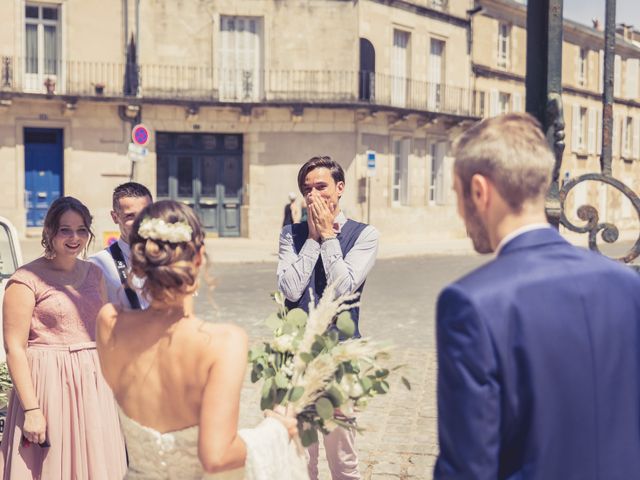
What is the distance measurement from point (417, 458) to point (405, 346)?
14.6ft

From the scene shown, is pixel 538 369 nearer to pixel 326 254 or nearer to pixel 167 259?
pixel 167 259

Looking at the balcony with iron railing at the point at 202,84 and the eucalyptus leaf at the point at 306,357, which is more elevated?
the balcony with iron railing at the point at 202,84

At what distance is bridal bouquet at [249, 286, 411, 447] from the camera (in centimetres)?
297

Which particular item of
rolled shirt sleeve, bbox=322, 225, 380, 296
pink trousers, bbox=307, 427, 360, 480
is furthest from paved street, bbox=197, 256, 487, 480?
pink trousers, bbox=307, 427, 360, 480

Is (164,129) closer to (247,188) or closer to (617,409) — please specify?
(247,188)

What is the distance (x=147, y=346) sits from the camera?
9.15ft

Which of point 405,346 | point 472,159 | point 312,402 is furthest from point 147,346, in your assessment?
point 405,346

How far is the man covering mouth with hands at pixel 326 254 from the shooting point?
4.46 meters

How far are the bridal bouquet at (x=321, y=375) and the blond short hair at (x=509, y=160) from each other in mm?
791

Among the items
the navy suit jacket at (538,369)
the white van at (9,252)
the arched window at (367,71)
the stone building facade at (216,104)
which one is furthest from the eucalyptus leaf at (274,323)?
the arched window at (367,71)

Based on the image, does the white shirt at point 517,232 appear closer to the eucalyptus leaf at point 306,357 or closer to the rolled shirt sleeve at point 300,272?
the eucalyptus leaf at point 306,357

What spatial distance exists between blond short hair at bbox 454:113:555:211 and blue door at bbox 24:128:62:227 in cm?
2572

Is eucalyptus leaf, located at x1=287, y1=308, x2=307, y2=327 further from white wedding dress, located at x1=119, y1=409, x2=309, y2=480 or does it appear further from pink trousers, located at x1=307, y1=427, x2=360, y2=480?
pink trousers, located at x1=307, y1=427, x2=360, y2=480

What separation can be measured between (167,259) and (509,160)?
1.09 m
